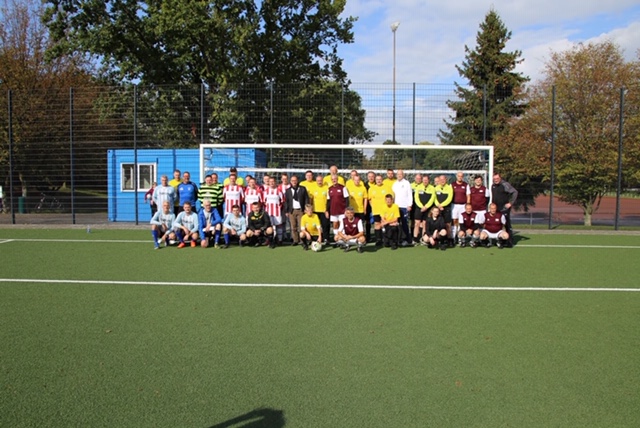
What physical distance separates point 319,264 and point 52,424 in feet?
19.9

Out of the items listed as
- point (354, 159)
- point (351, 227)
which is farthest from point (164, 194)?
point (354, 159)

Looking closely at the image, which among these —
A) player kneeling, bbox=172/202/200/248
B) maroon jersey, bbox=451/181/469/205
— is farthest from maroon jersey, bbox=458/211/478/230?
player kneeling, bbox=172/202/200/248

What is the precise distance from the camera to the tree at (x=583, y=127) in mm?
16047

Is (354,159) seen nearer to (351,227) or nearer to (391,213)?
(391,213)

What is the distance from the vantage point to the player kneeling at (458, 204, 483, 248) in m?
11.1

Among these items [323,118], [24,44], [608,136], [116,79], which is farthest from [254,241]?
[24,44]

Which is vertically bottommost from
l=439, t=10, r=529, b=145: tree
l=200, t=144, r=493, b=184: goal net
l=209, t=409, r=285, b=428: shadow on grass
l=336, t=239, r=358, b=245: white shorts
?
l=209, t=409, r=285, b=428: shadow on grass

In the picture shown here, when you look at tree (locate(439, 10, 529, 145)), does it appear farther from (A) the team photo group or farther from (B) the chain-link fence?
(A) the team photo group

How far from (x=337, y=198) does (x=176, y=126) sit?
8.47 metres

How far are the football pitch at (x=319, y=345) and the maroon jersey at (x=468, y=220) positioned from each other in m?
2.63

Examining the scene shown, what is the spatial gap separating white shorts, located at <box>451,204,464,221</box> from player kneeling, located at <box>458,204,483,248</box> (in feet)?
0.52

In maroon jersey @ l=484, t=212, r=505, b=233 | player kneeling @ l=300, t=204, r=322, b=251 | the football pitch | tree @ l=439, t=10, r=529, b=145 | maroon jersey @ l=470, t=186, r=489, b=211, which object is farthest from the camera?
tree @ l=439, t=10, r=529, b=145

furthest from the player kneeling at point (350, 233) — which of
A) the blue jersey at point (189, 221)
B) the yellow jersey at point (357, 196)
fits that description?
the blue jersey at point (189, 221)

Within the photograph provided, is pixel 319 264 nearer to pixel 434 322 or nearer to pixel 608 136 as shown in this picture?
pixel 434 322
